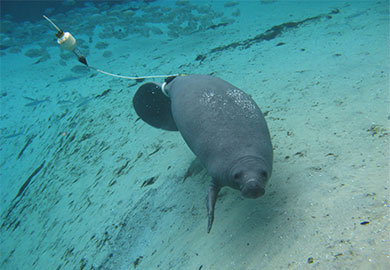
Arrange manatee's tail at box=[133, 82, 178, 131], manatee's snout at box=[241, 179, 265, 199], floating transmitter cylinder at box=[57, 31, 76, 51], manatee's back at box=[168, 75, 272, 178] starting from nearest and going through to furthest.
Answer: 1. manatee's snout at box=[241, 179, 265, 199]
2. manatee's back at box=[168, 75, 272, 178]
3. floating transmitter cylinder at box=[57, 31, 76, 51]
4. manatee's tail at box=[133, 82, 178, 131]

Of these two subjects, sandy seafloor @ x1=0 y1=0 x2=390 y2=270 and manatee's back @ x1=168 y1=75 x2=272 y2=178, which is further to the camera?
manatee's back @ x1=168 y1=75 x2=272 y2=178

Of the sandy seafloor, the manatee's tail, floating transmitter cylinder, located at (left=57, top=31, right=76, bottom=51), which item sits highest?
floating transmitter cylinder, located at (left=57, top=31, right=76, bottom=51)

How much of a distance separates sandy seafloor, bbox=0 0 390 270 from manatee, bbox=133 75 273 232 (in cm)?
53

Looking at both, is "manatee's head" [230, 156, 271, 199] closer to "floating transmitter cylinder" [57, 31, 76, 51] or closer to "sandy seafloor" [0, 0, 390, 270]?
"sandy seafloor" [0, 0, 390, 270]

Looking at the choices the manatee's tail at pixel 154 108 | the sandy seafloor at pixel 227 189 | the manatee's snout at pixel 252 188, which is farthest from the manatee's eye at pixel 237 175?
the manatee's tail at pixel 154 108

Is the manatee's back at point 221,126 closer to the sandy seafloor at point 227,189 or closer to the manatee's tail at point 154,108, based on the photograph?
the sandy seafloor at point 227,189

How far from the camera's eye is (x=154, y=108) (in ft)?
15.8

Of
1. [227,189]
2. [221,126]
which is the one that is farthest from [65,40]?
[227,189]

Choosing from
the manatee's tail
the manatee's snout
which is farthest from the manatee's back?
the manatee's tail

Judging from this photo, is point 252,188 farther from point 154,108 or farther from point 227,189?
point 154,108

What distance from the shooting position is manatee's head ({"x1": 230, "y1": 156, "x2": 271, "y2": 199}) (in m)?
2.02

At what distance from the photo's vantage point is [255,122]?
97.6 inches

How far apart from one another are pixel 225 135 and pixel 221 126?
12 cm

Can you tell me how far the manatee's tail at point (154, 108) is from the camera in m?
4.68
